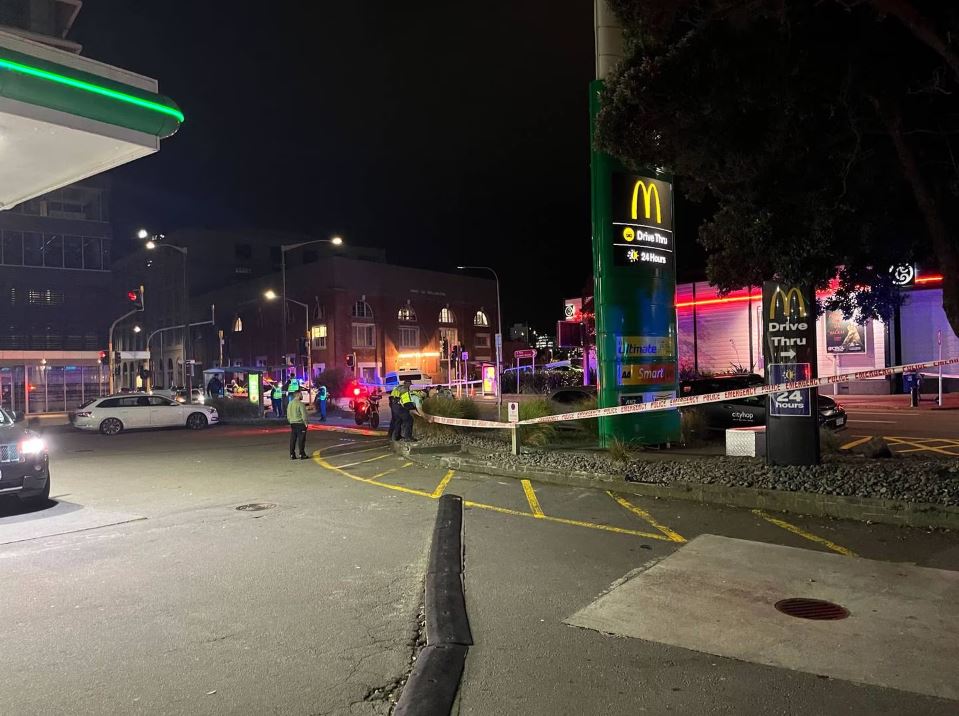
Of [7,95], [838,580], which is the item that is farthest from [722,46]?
[7,95]

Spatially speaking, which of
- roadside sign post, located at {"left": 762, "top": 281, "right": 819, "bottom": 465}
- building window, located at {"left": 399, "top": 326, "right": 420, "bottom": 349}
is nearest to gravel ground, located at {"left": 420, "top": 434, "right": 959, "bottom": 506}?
roadside sign post, located at {"left": 762, "top": 281, "right": 819, "bottom": 465}

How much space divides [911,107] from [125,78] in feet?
30.6

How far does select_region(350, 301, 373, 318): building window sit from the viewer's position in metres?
61.5

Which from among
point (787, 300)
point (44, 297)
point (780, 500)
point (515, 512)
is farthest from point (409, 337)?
point (780, 500)

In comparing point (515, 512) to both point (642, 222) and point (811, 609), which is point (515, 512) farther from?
point (642, 222)

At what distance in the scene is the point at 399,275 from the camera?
2564 inches

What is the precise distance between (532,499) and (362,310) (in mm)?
54198

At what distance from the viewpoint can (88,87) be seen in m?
4.80

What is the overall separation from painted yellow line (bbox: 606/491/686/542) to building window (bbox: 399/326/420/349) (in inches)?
2220

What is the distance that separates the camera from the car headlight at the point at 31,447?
30.3 feet

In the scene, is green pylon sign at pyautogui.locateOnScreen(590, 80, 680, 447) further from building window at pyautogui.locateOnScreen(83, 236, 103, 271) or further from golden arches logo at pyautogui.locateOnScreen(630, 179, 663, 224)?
building window at pyautogui.locateOnScreen(83, 236, 103, 271)

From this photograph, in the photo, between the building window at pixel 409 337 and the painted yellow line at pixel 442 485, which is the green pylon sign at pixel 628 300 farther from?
the building window at pixel 409 337

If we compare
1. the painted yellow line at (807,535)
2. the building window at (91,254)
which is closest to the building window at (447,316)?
the building window at (91,254)

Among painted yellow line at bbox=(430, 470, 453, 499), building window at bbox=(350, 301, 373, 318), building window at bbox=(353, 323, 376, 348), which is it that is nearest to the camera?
painted yellow line at bbox=(430, 470, 453, 499)
